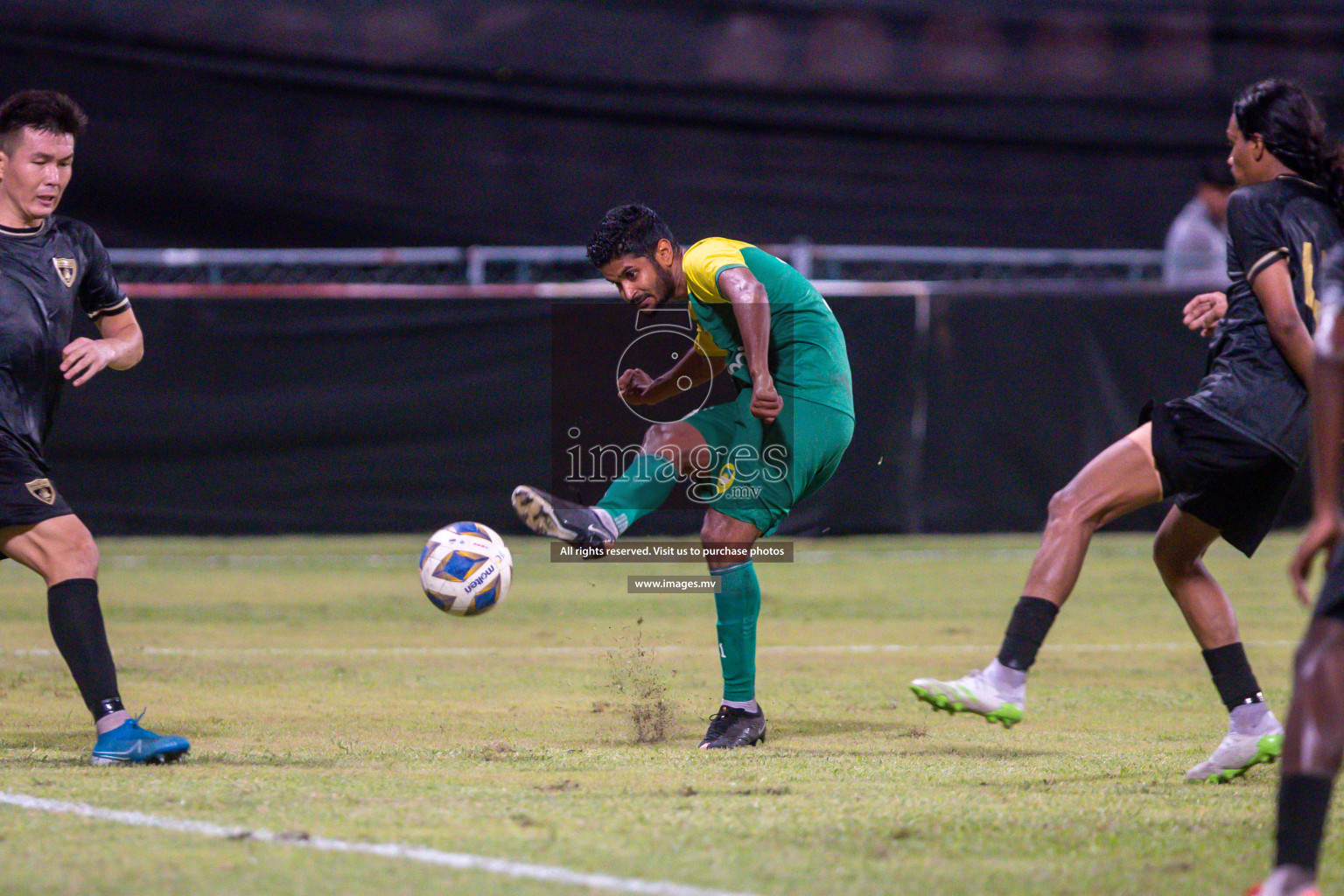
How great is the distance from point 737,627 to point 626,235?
1.56 metres

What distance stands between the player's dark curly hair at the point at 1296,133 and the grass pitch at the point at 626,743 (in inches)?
77.3

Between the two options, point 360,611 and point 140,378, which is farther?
point 140,378

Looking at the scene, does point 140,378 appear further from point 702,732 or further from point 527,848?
point 527,848

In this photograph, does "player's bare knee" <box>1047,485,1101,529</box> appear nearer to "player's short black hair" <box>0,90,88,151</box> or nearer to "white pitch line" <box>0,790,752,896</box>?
"white pitch line" <box>0,790,752,896</box>

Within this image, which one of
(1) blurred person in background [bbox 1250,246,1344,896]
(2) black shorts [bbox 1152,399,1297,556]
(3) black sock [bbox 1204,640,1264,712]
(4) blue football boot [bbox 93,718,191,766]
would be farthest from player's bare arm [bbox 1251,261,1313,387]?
(4) blue football boot [bbox 93,718,191,766]

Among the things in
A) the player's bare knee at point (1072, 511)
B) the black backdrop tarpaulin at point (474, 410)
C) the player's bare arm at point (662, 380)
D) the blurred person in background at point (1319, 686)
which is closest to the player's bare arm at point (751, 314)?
the player's bare arm at point (662, 380)

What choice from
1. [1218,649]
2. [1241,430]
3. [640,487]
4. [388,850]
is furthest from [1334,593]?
[640,487]

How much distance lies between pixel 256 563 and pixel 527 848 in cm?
909

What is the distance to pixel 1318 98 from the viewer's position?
5.86 meters

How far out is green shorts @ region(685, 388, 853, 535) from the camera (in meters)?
6.12

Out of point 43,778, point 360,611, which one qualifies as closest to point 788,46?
point 360,611

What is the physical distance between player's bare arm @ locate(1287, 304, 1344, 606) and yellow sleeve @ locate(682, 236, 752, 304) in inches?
109

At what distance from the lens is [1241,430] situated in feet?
16.9

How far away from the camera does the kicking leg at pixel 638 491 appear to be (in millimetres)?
5898
